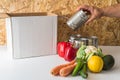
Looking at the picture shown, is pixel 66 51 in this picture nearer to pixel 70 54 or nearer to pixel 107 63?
pixel 70 54

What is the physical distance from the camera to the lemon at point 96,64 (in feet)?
3.43

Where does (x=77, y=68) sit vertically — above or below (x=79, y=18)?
below

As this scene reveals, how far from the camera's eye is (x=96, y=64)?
105 centimetres

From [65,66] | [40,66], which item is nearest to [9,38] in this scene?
[40,66]

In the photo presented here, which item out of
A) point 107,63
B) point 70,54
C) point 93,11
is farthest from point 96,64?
point 93,11

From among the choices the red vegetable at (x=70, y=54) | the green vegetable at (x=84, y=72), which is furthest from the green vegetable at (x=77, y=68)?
the red vegetable at (x=70, y=54)

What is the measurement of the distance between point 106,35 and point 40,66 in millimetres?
576

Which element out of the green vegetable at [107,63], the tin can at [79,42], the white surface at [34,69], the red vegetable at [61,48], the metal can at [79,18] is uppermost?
the metal can at [79,18]

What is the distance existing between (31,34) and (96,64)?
385mm

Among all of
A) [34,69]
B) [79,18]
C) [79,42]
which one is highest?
[79,18]

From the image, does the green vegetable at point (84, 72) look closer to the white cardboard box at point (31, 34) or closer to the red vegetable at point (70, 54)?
the red vegetable at point (70, 54)

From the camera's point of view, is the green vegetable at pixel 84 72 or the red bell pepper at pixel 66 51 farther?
the red bell pepper at pixel 66 51

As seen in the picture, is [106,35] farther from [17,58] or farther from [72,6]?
[17,58]

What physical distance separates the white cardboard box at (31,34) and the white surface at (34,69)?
1.7 inches
